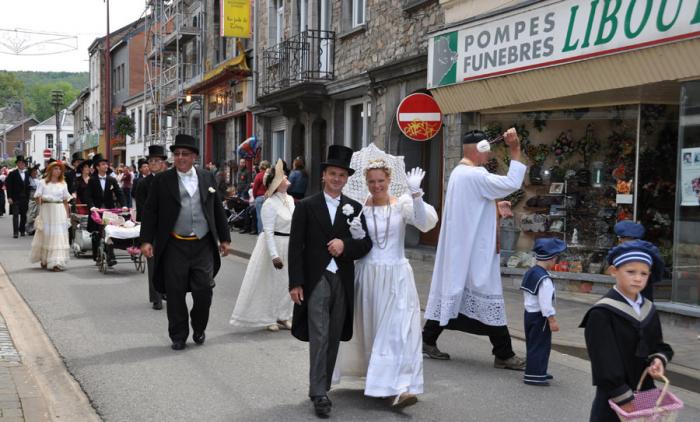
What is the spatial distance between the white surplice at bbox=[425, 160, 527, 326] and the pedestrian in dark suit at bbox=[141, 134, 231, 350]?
2215mm

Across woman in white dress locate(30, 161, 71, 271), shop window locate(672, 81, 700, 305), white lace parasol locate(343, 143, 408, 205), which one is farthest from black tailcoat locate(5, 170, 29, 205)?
white lace parasol locate(343, 143, 408, 205)

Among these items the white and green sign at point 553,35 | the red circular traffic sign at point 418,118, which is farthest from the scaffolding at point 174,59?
the red circular traffic sign at point 418,118

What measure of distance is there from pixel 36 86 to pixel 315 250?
123 m

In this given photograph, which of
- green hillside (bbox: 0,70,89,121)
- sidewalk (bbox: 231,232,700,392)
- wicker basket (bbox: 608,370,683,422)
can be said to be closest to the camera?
wicker basket (bbox: 608,370,683,422)

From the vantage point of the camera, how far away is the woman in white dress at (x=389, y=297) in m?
5.50

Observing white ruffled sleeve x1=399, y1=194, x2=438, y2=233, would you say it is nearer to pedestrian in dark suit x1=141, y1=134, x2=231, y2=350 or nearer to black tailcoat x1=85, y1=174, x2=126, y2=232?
pedestrian in dark suit x1=141, y1=134, x2=231, y2=350

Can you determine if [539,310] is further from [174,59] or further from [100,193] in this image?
[174,59]

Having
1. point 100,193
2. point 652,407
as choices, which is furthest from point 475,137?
point 100,193

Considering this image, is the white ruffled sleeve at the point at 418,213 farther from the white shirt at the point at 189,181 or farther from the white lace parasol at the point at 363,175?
the white shirt at the point at 189,181

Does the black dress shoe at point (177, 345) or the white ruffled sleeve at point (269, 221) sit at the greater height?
the white ruffled sleeve at point (269, 221)

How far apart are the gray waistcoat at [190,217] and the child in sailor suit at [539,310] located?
3075mm

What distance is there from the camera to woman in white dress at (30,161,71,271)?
13.4 meters

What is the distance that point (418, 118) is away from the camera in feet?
39.9

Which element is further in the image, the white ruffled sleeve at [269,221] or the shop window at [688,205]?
the shop window at [688,205]
